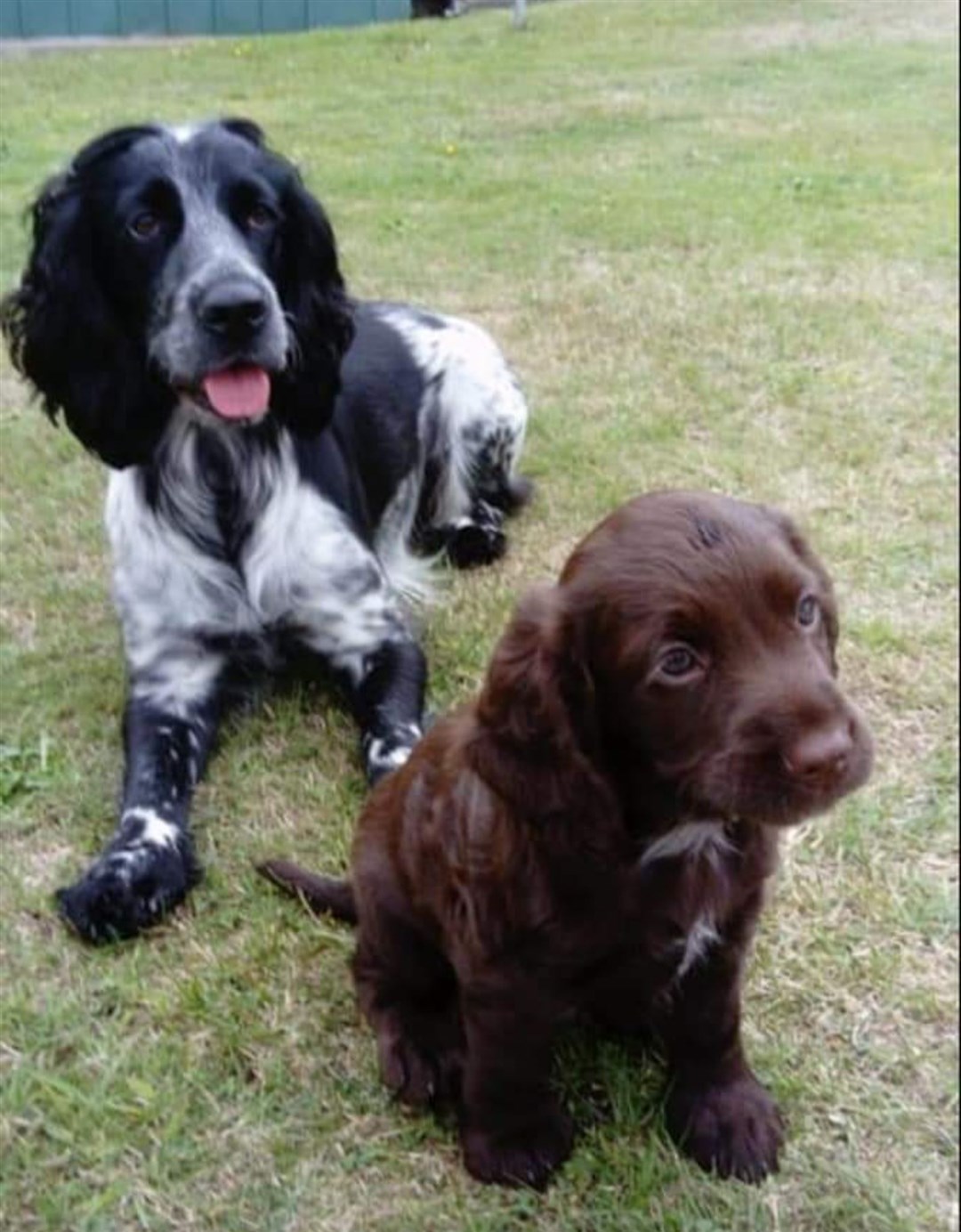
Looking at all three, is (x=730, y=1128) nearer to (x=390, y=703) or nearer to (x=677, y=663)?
(x=677, y=663)

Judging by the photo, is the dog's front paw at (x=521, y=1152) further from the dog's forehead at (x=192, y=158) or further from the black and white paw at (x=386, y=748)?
the dog's forehead at (x=192, y=158)

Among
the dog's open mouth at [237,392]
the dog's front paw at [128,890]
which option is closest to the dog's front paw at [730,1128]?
the dog's front paw at [128,890]

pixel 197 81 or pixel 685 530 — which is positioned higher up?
pixel 197 81

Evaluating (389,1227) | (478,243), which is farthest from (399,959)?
(478,243)

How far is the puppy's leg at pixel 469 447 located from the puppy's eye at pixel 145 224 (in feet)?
3.77

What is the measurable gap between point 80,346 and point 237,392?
0.78ft

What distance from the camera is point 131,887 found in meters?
2.38

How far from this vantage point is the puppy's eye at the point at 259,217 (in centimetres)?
240

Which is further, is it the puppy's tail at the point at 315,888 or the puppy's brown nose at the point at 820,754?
the puppy's tail at the point at 315,888

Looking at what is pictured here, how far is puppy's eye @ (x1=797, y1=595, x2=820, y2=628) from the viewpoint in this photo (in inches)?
61.0

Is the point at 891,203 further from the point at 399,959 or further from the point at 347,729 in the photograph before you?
the point at 347,729

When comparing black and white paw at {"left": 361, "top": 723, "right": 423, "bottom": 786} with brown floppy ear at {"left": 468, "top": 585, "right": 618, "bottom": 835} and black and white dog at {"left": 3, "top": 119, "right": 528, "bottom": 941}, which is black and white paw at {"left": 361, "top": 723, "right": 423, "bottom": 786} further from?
brown floppy ear at {"left": 468, "top": 585, "right": 618, "bottom": 835}

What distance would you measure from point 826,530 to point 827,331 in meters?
0.30

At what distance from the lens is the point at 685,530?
1574 mm
